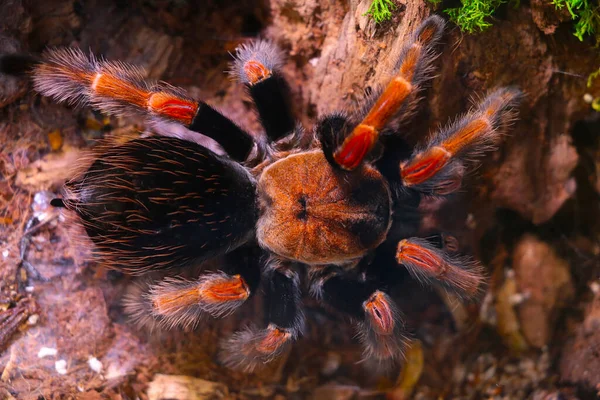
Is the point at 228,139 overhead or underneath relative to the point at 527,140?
underneath

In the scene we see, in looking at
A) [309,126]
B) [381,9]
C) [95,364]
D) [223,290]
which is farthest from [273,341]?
[381,9]

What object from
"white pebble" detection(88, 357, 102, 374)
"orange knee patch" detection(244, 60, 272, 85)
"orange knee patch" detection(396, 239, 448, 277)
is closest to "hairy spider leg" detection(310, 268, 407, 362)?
"orange knee patch" detection(396, 239, 448, 277)

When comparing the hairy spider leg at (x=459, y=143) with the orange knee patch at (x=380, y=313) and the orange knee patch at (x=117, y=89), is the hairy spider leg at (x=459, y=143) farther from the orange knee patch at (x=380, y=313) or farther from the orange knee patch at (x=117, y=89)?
the orange knee patch at (x=117, y=89)

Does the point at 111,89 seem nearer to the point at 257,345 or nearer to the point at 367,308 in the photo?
the point at 257,345

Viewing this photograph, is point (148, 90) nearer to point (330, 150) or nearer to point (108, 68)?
point (108, 68)

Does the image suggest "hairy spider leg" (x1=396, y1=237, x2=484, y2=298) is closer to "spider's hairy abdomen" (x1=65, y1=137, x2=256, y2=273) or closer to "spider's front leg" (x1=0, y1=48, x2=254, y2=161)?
"spider's hairy abdomen" (x1=65, y1=137, x2=256, y2=273)

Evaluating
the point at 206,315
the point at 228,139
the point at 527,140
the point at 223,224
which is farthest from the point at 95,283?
the point at 527,140

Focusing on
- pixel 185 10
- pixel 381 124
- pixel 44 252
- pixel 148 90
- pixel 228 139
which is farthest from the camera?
pixel 185 10
